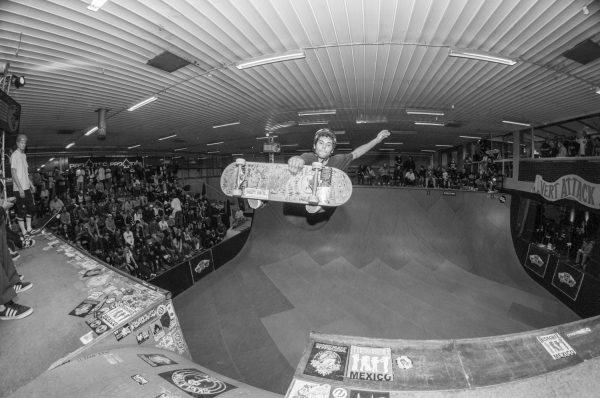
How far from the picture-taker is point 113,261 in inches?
284

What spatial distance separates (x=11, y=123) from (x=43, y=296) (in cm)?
215

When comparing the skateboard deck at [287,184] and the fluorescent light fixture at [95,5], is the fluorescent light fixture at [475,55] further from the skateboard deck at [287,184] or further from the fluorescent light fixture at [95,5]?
the fluorescent light fixture at [95,5]

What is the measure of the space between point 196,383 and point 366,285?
14.2 ft

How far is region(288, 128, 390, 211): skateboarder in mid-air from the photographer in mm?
3590

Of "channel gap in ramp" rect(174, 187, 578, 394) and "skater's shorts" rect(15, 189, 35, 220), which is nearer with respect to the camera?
"channel gap in ramp" rect(174, 187, 578, 394)

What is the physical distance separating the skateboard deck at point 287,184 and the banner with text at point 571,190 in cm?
776

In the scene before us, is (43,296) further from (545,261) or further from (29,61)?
(545,261)

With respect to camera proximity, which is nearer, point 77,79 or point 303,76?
point 77,79

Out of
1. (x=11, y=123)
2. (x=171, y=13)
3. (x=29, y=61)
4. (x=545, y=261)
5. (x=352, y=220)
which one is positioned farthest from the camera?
(x=352, y=220)

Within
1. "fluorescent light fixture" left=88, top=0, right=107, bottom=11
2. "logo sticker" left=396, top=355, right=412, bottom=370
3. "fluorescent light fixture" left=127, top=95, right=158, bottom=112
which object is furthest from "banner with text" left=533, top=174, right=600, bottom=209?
"fluorescent light fixture" left=127, top=95, right=158, bottom=112

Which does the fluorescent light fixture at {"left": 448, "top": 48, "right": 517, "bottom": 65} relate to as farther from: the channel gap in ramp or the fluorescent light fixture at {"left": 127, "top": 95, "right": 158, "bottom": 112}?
the fluorescent light fixture at {"left": 127, "top": 95, "right": 158, "bottom": 112}

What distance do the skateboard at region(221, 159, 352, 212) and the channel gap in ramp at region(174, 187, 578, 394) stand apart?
226 cm

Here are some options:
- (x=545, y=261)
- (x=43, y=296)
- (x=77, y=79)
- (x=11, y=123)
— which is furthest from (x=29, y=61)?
(x=545, y=261)

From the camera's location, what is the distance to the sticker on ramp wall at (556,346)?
1.50 meters
